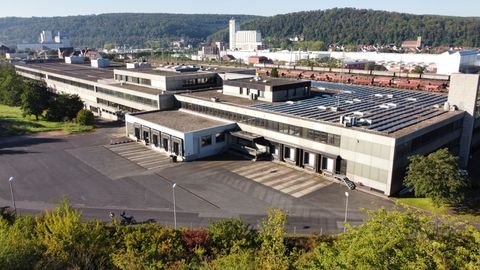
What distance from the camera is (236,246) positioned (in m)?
27.4

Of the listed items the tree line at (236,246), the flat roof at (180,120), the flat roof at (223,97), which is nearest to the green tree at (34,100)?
the flat roof at (180,120)

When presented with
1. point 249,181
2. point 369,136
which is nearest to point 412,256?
point 369,136

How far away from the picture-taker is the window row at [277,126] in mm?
46781

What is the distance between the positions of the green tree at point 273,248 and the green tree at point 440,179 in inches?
679

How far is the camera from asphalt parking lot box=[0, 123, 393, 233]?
3738 cm

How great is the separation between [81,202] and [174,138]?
17.7 metres

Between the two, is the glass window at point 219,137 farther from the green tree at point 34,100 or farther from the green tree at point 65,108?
the green tree at point 34,100

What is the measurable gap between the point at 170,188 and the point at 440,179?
29.0m

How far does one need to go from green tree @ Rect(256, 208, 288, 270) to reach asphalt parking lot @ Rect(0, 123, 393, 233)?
7715 mm

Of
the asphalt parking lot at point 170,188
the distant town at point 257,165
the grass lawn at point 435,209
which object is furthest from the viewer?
the asphalt parking lot at point 170,188

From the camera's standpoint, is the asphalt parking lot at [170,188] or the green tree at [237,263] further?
the asphalt parking lot at [170,188]

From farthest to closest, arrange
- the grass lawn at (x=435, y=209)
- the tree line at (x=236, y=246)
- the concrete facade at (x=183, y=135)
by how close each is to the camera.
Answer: the concrete facade at (x=183, y=135) < the grass lawn at (x=435, y=209) < the tree line at (x=236, y=246)

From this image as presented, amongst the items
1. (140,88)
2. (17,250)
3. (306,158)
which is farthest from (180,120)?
(17,250)

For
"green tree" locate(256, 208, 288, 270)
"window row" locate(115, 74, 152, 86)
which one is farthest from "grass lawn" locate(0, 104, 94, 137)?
"green tree" locate(256, 208, 288, 270)
